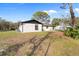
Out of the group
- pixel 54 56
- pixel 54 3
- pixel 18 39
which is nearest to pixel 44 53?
pixel 54 56

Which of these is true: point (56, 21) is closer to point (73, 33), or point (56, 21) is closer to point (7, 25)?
point (73, 33)

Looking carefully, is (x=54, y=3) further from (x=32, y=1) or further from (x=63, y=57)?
(x=63, y=57)

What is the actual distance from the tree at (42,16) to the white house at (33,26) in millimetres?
42

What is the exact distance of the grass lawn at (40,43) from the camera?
3141 millimetres

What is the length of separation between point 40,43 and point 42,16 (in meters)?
0.30

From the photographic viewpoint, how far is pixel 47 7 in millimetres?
3148

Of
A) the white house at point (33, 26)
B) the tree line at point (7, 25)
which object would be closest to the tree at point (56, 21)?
the white house at point (33, 26)

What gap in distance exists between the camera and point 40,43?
3178 millimetres

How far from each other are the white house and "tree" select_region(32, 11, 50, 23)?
42mm

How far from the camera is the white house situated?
10.4 ft

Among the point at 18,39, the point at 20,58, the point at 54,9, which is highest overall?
the point at 54,9

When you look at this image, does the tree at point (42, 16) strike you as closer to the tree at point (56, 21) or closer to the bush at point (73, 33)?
the tree at point (56, 21)

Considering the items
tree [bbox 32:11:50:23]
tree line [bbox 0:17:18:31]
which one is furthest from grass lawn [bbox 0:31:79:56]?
tree [bbox 32:11:50:23]

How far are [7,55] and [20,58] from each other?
0.15 metres
